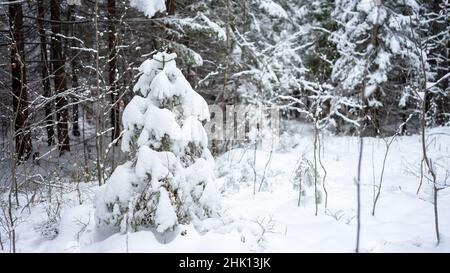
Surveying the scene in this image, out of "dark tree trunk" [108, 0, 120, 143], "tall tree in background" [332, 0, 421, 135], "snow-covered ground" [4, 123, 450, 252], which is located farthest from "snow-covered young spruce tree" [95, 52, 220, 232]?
"tall tree in background" [332, 0, 421, 135]

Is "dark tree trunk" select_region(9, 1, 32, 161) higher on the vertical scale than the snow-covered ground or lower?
higher

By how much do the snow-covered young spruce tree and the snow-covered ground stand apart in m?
0.22

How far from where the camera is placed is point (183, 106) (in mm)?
3895

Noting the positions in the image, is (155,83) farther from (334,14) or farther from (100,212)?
(334,14)

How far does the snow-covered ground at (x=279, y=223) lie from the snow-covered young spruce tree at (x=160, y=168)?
0.22 meters

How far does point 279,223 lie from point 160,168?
6.39 ft

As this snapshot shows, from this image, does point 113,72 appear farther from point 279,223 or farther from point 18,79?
point 279,223

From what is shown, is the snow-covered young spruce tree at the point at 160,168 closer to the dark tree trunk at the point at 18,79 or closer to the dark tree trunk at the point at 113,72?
the dark tree trunk at the point at 18,79

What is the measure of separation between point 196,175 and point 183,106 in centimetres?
82

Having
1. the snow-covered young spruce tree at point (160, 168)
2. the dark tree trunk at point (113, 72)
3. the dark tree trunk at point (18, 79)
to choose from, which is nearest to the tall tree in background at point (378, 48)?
the dark tree trunk at point (113, 72)

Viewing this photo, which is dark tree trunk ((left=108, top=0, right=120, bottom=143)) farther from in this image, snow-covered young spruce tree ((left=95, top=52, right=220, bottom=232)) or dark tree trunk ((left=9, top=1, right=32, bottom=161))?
snow-covered young spruce tree ((left=95, top=52, right=220, bottom=232))

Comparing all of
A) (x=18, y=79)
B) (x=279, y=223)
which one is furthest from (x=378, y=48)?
(x=18, y=79)

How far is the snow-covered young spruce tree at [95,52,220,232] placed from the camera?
354 cm
